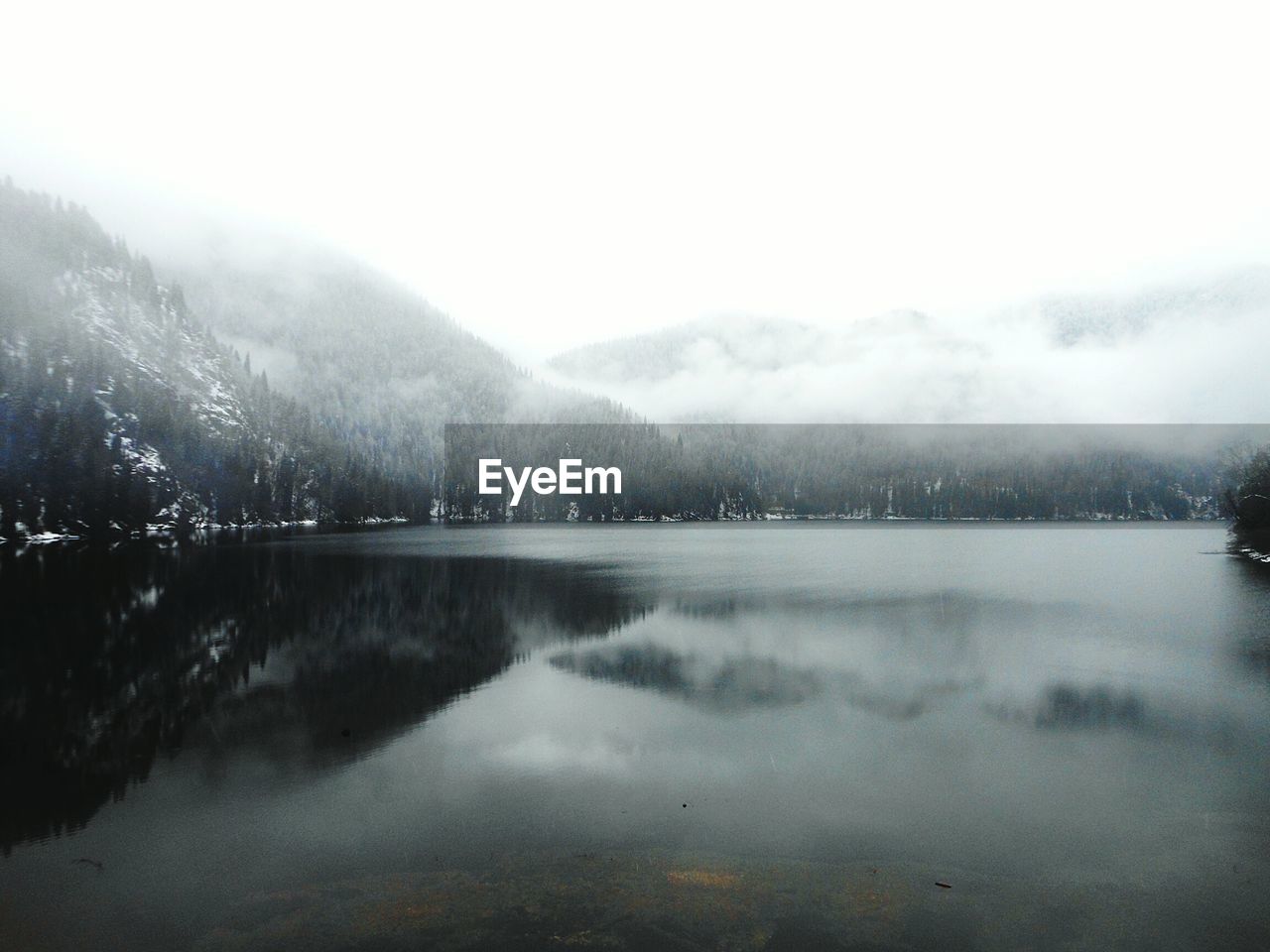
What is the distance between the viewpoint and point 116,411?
137 meters

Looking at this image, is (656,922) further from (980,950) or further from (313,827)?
(313,827)

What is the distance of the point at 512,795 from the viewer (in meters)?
16.9

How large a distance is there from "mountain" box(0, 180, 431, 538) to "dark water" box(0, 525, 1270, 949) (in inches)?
3793

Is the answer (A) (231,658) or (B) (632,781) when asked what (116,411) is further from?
(B) (632,781)

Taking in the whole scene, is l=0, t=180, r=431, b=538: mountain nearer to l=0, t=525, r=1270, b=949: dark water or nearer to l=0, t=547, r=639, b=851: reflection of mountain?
l=0, t=547, r=639, b=851: reflection of mountain

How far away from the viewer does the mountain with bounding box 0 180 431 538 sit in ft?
387

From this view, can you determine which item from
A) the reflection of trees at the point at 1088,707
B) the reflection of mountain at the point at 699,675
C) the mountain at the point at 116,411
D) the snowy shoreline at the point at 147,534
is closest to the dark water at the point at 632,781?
the reflection of trees at the point at 1088,707

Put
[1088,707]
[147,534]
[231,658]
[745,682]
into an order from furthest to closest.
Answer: [147,534] → [231,658] → [745,682] → [1088,707]

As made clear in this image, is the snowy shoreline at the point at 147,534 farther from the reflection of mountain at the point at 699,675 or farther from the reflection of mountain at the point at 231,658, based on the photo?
the reflection of mountain at the point at 699,675

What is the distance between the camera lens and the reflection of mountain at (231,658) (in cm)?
1969

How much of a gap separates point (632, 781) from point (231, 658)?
22.8 m

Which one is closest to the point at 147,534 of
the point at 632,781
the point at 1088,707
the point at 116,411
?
the point at 116,411

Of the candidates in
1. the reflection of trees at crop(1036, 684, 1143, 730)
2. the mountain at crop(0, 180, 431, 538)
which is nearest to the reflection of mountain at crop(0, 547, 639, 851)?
the reflection of trees at crop(1036, 684, 1143, 730)

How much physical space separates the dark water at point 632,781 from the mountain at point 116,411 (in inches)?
3793
